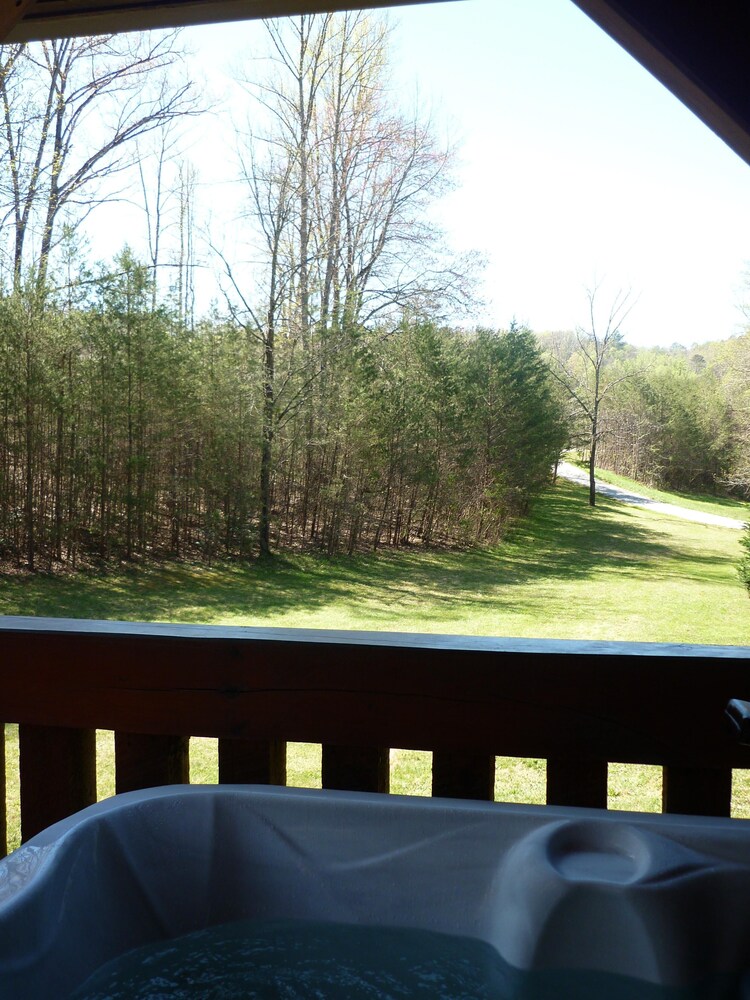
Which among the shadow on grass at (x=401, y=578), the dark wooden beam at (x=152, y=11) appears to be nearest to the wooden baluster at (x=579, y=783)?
the dark wooden beam at (x=152, y=11)

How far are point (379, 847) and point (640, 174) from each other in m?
8.42

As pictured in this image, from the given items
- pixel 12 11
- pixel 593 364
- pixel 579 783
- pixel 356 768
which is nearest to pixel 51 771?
pixel 356 768

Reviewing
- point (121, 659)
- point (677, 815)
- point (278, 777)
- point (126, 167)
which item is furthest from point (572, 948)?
point (126, 167)

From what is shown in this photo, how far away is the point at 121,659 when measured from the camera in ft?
2.20

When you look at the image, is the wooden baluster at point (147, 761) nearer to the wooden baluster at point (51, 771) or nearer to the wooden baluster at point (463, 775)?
the wooden baluster at point (51, 771)

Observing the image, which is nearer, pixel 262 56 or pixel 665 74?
pixel 665 74

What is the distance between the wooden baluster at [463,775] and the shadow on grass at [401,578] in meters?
4.97

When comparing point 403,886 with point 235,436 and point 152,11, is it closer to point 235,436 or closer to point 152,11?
point 152,11

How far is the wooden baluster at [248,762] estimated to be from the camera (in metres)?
0.68

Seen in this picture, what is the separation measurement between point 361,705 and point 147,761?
193 mm

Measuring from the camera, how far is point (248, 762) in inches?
26.7

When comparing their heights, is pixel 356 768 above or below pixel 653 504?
above

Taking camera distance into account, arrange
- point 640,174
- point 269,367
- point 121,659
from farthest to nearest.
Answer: point 640,174 < point 269,367 < point 121,659

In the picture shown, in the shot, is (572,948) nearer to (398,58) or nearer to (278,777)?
(278,777)
